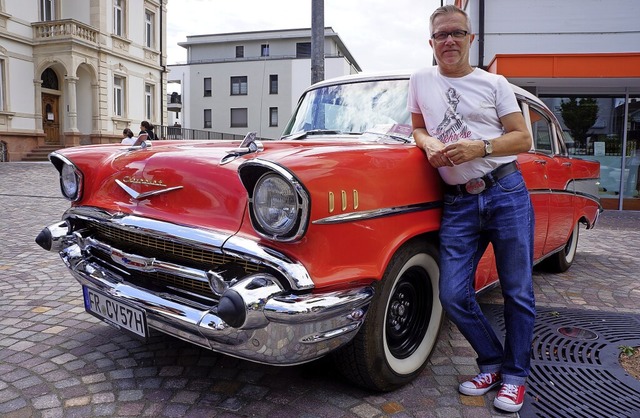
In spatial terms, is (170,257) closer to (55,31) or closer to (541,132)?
(541,132)

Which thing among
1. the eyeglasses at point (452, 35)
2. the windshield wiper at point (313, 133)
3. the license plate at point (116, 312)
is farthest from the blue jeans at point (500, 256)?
the license plate at point (116, 312)

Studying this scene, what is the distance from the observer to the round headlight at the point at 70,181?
117 inches

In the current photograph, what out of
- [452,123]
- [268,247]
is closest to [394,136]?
[452,123]

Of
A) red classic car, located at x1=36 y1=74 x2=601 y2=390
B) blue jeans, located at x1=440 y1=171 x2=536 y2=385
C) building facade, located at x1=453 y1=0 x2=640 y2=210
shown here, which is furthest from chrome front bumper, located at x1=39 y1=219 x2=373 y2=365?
building facade, located at x1=453 y1=0 x2=640 y2=210

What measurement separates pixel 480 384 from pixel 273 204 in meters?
1.42

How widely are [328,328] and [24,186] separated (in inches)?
502

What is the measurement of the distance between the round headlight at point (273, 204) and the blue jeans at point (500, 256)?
89cm

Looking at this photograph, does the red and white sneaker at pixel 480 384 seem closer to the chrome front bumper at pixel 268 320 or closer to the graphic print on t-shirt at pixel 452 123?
the chrome front bumper at pixel 268 320

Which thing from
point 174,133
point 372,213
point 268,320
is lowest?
point 268,320

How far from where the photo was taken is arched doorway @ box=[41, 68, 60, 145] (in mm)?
22375

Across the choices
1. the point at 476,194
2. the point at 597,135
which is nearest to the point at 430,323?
the point at 476,194

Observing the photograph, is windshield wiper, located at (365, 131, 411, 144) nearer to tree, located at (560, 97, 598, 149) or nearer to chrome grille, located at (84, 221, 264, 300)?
chrome grille, located at (84, 221, 264, 300)

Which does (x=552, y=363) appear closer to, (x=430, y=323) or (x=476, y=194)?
(x=430, y=323)

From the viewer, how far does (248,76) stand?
43188 mm
